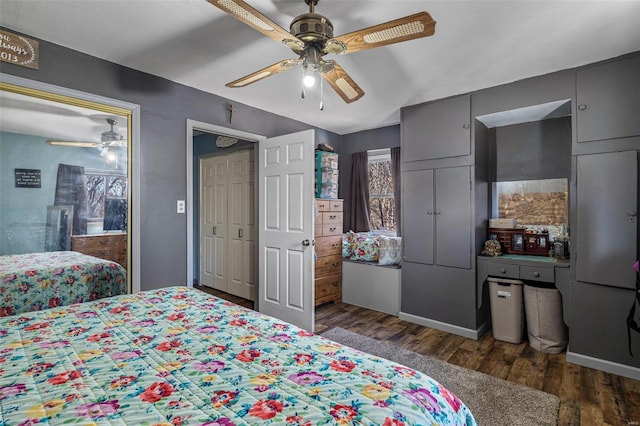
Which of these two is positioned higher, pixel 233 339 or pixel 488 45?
pixel 488 45

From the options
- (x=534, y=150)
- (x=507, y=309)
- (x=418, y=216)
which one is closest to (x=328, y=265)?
(x=418, y=216)

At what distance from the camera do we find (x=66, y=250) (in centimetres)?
238

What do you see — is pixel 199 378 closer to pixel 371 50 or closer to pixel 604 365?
pixel 371 50

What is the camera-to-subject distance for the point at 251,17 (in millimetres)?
1479

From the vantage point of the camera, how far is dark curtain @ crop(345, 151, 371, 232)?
474cm

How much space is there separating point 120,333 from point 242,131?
260cm

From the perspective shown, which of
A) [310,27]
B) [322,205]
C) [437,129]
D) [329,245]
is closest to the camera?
[310,27]

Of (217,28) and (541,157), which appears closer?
(217,28)

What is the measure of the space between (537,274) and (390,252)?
1564 millimetres

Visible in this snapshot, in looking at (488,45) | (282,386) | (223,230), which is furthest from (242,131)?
A: (282,386)

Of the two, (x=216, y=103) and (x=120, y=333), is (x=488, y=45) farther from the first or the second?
(x=120, y=333)

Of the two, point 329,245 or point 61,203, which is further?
point 329,245

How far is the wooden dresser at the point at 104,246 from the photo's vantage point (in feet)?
8.05

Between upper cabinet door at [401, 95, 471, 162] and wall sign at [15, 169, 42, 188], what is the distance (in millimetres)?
3375
